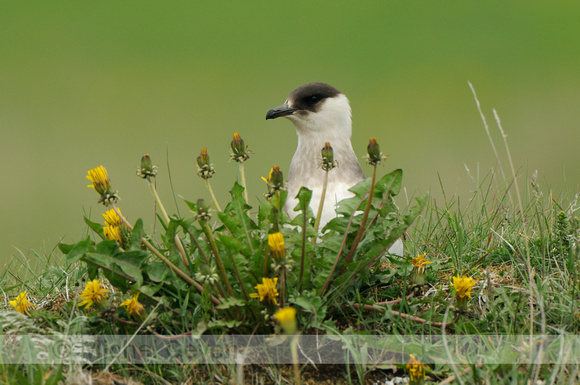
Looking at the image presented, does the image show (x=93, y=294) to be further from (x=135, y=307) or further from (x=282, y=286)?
(x=282, y=286)

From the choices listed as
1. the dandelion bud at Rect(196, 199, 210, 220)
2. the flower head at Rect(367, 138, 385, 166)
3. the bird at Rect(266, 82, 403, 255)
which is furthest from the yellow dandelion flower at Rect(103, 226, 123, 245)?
the bird at Rect(266, 82, 403, 255)

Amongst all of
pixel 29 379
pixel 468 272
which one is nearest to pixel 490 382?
pixel 468 272

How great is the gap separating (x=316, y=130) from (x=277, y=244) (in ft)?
7.59

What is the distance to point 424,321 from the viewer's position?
3.24m

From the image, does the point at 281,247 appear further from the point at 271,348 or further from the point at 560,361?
the point at 560,361

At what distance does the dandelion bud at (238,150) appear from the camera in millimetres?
3327

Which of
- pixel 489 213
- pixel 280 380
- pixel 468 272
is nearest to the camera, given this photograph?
pixel 280 380

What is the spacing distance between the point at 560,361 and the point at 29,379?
7.66ft

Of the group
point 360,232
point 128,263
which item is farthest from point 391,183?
point 128,263

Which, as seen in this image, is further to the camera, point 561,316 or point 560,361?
point 561,316

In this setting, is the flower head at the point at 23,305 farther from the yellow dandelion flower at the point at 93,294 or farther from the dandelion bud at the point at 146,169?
the dandelion bud at the point at 146,169

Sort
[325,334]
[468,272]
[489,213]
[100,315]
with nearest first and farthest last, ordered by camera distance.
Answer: [325,334] → [100,315] → [468,272] → [489,213]

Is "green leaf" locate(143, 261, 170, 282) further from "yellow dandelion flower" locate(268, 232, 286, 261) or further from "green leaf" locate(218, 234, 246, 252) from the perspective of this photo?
"yellow dandelion flower" locate(268, 232, 286, 261)

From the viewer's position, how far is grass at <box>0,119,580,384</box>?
2893 millimetres
